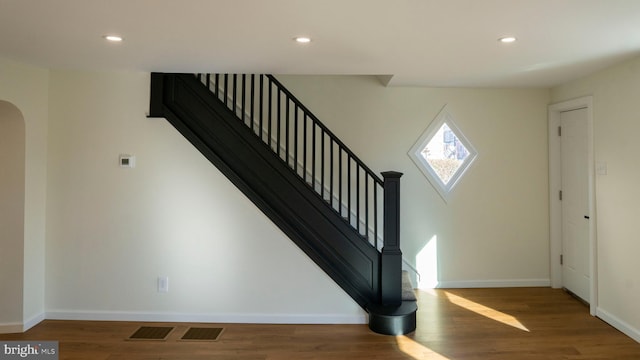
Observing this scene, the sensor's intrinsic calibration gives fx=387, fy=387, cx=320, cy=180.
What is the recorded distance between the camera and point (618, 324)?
347cm

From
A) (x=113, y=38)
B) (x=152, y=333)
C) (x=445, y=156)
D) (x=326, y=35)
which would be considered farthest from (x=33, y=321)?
(x=445, y=156)

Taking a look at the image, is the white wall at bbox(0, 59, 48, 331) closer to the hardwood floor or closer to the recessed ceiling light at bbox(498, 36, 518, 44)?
the hardwood floor

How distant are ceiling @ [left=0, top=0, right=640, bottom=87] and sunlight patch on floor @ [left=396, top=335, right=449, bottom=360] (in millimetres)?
2367

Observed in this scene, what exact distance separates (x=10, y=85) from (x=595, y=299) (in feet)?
18.7

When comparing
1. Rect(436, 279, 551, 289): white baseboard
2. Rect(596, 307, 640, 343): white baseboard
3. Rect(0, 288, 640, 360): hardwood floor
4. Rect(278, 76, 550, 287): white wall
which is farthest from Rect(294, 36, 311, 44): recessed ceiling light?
Rect(596, 307, 640, 343): white baseboard

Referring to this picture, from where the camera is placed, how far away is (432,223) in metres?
4.70

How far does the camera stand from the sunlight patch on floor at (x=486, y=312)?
3633 mm

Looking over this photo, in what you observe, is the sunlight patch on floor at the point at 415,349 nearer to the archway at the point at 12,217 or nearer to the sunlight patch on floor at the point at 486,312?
the sunlight patch on floor at the point at 486,312

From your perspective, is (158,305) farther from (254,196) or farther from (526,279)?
(526,279)

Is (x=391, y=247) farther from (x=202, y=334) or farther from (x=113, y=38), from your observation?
(x=113, y=38)

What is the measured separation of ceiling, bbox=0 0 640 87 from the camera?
7.11 feet

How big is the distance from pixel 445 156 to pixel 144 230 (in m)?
3.46

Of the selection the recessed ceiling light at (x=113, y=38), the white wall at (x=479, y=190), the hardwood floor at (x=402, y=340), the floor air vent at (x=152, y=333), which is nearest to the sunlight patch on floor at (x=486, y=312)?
the hardwood floor at (x=402, y=340)

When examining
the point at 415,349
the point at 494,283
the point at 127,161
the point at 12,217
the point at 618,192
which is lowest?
the point at 415,349
